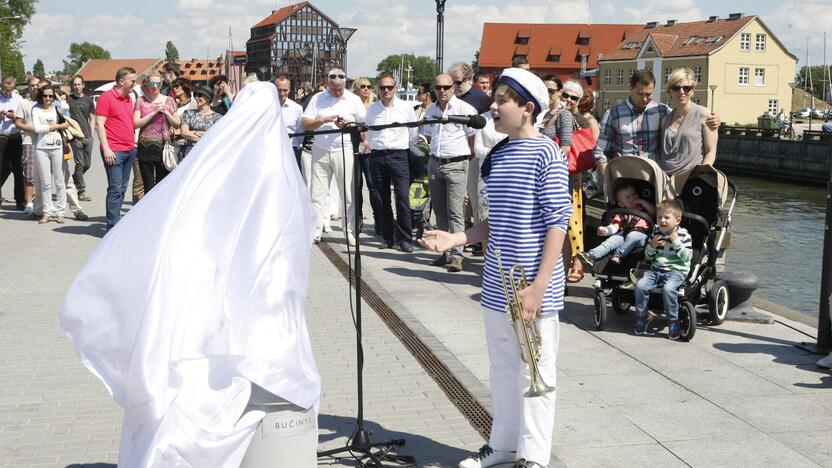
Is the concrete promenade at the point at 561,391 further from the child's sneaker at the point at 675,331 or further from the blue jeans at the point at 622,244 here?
the blue jeans at the point at 622,244

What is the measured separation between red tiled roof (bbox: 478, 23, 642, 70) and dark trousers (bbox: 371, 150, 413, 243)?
125 metres

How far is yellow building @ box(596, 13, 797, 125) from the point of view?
97.3m

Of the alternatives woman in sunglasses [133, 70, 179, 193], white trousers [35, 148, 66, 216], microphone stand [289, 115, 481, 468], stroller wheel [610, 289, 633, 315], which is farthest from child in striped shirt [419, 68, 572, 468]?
white trousers [35, 148, 66, 216]

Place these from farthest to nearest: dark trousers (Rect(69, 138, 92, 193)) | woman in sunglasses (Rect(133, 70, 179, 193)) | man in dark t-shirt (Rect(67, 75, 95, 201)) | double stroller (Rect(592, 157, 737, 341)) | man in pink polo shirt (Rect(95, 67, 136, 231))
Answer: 1. man in dark t-shirt (Rect(67, 75, 95, 201))
2. dark trousers (Rect(69, 138, 92, 193))
3. woman in sunglasses (Rect(133, 70, 179, 193))
4. man in pink polo shirt (Rect(95, 67, 136, 231))
5. double stroller (Rect(592, 157, 737, 341))

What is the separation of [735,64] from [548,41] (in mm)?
43672

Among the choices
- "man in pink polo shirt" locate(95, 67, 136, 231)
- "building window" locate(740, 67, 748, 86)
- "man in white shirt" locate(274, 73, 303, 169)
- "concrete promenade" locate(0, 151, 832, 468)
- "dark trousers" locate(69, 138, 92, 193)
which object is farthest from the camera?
"building window" locate(740, 67, 748, 86)

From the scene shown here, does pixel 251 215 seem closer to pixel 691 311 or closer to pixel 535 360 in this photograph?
pixel 535 360

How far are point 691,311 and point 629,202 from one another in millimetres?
1401

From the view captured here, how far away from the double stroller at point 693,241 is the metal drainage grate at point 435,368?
1647mm

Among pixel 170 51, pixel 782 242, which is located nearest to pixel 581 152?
pixel 782 242

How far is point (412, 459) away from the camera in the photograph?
211 inches

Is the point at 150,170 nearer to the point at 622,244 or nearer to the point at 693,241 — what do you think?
the point at 622,244

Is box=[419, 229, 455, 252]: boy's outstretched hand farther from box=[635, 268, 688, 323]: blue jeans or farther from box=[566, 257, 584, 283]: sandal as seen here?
box=[566, 257, 584, 283]: sandal

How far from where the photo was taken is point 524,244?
495 centimetres
